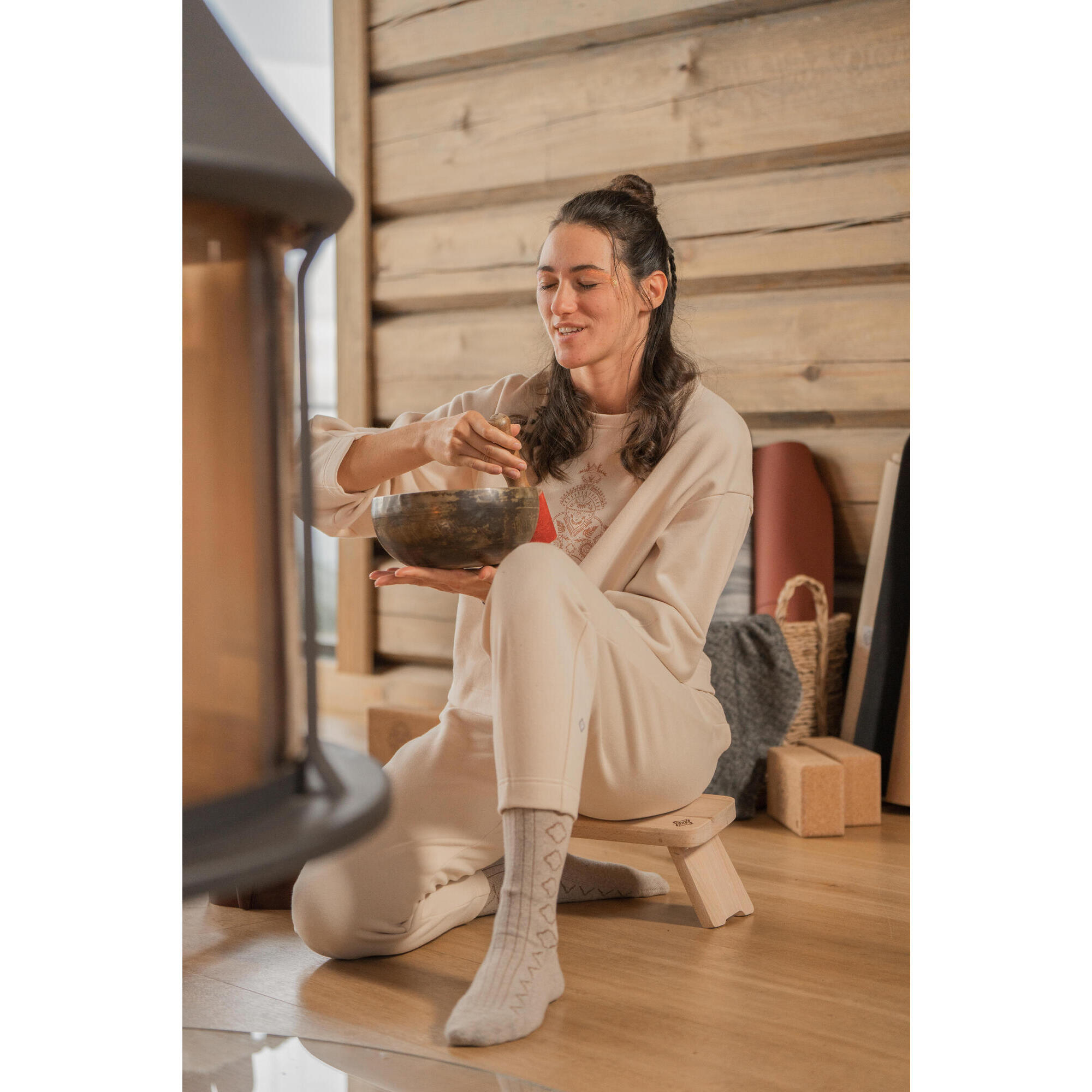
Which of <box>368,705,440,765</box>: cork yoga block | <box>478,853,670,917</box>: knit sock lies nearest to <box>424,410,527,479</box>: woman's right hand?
<box>368,705,440,765</box>: cork yoga block

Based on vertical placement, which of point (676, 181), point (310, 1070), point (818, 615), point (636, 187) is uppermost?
point (676, 181)

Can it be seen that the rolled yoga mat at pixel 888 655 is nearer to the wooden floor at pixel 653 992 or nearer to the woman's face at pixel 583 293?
the wooden floor at pixel 653 992

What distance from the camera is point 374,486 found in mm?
907

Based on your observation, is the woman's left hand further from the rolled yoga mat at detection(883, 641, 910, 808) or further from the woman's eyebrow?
the rolled yoga mat at detection(883, 641, 910, 808)

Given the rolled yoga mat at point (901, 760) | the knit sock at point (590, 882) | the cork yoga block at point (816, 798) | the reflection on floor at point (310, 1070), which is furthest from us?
the rolled yoga mat at point (901, 760)

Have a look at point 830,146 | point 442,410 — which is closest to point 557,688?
point 442,410

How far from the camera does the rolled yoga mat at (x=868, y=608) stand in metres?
1.54

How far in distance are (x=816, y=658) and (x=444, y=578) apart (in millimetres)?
965

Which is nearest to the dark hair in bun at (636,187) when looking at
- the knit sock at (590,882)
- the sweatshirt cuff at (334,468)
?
the sweatshirt cuff at (334,468)

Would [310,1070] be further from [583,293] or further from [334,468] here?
[583,293]

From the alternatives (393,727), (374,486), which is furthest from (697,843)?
(374,486)
